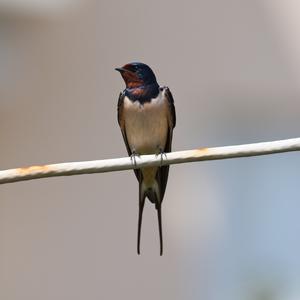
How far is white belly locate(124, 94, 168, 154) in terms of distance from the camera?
2172mm

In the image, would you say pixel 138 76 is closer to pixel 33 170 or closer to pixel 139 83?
pixel 139 83

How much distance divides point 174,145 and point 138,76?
2.41ft

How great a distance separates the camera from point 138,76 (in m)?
2.20

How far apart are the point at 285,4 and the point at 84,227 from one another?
1.03 meters

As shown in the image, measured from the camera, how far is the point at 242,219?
118 inches

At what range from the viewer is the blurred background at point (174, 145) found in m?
2.88

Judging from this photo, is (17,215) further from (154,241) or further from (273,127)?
(273,127)

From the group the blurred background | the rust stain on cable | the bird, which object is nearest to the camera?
the rust stain on cable

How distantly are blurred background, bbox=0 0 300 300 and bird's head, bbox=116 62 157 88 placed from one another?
695mm

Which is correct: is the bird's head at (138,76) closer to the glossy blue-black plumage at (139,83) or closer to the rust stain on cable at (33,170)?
the glossy blue-black plumage at (139,83)

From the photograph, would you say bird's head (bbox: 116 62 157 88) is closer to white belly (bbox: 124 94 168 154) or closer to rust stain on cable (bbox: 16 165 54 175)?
white belly (bbox: 124 94 168 154)

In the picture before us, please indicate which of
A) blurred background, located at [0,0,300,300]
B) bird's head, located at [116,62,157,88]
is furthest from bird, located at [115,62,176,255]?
blurred background, located at [0,0,300,300]

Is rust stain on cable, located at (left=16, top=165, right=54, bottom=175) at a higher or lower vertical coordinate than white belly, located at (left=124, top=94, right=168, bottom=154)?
Answer: lower

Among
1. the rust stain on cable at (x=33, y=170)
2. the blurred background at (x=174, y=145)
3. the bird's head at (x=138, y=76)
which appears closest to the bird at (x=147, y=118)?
the bird's head at (x=138, y=76)
